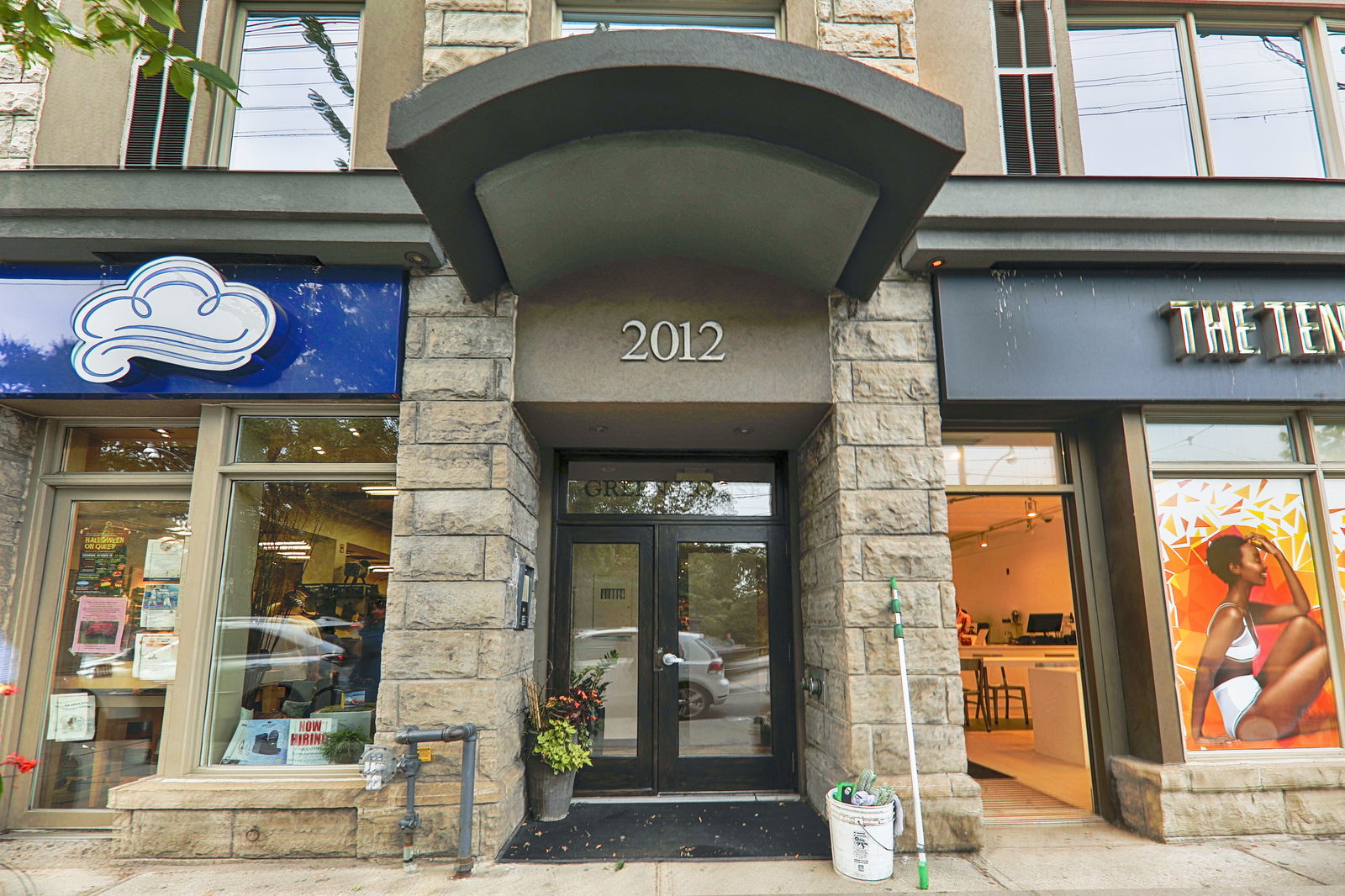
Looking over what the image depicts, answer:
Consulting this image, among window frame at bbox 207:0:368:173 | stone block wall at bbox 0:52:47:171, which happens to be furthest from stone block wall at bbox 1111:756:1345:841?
stone block wall at bbox 0:52:47:171

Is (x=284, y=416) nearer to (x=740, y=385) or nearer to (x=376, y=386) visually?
(x=376, y=386)

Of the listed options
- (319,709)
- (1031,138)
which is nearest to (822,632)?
(319,709)

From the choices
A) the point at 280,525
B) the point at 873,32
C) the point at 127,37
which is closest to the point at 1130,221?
the point at 873,32

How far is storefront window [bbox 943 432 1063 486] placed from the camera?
5.64 meters

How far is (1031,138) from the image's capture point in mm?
5445

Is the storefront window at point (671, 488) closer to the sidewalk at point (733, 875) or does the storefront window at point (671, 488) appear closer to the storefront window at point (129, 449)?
the sidewalk at point (733, 875)

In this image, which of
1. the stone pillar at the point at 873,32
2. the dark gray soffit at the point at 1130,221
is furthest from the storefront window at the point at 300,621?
the stone pillar at the point at 873,32

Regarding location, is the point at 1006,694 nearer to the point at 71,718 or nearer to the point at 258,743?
the point at 258,743

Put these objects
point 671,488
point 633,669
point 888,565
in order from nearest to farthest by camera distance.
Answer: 1. point 888,565
2. point 633,669
3. point 671,488

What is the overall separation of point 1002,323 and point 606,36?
313 cm

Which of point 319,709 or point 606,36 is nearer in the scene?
point 606,36

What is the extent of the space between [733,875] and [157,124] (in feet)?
20.2

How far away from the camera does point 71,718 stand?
522 cm

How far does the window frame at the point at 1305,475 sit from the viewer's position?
5.11 m
